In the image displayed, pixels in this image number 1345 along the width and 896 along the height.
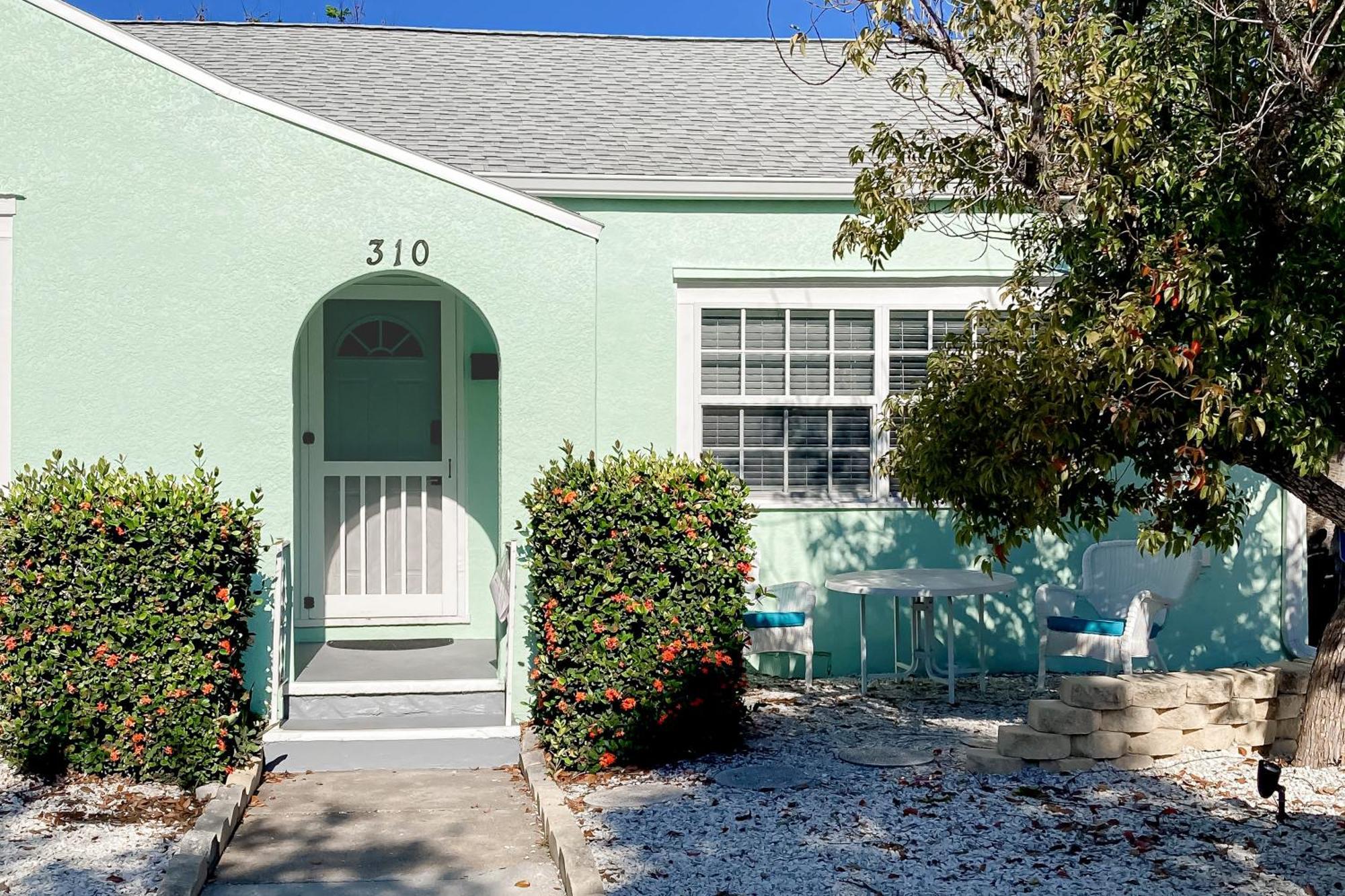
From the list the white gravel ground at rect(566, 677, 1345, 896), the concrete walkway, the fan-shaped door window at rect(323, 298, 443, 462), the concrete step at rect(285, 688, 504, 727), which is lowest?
the concrete walkway

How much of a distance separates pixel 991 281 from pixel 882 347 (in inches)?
36.8

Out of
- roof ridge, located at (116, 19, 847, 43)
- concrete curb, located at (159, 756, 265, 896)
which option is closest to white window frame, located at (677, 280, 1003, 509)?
concrete curb, located at (159, 756, 265, 896)

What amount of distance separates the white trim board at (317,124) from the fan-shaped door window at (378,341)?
175 cm

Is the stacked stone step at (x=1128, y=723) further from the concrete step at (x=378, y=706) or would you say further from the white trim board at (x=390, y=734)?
the concrete step at (x=378, y=706)

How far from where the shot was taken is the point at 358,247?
8.37 m

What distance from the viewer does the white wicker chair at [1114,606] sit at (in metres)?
8.48

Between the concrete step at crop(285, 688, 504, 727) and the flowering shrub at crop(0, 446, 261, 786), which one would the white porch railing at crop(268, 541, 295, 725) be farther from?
the flowering shrub at crop(0, 446, 261, 786)

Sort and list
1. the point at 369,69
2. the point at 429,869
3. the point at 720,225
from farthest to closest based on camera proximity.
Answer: the point at 369,69
the point at 720,225
the point at 429,869

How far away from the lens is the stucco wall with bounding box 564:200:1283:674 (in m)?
9.54

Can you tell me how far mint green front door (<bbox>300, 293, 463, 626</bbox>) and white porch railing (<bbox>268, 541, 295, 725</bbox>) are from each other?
1.50m

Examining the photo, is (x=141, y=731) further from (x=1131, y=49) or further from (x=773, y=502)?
(x=1131, y=49)

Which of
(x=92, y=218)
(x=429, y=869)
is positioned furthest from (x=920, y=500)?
(x=92, y=218)

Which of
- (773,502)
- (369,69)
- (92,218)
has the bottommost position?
(773,502)

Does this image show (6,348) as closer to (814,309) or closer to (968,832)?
(814,309)
